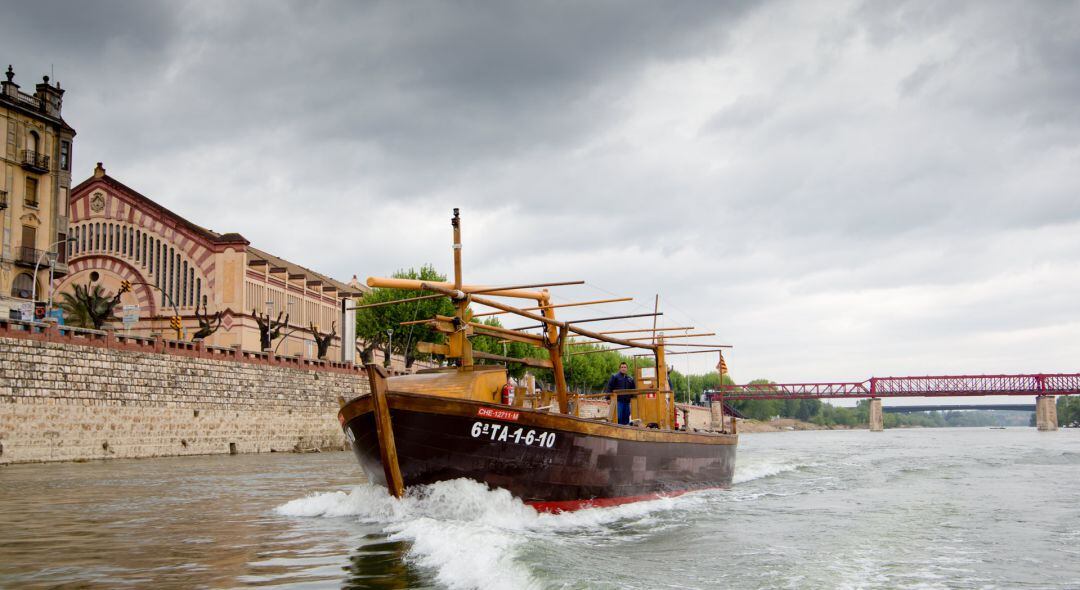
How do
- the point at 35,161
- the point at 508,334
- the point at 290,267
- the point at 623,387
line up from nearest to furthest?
1. the point at 508,334
2. the point at 623,387
3. the point at 35,161
4. the point at 290,267

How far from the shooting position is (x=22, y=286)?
157 feet

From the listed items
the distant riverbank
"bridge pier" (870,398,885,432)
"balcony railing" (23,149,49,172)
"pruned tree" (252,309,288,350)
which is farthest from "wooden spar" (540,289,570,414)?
the distant riverbank

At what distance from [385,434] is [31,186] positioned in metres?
43.1

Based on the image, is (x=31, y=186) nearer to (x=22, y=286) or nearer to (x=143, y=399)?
(x=22, y=286)

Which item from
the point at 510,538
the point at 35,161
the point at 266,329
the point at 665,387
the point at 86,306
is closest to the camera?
the point at 510,538

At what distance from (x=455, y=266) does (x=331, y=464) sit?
19.5 meters

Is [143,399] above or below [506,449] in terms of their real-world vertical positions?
above

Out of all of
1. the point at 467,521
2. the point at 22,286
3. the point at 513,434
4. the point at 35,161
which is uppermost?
the point at 35,161

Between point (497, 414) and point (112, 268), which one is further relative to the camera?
point (112, 268)

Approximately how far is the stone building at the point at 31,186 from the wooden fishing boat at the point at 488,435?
Answer: 36214mm

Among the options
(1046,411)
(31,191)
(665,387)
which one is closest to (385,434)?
(665,387)

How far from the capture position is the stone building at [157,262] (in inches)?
2267

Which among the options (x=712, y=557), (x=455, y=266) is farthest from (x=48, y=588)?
(x=455, y=266)

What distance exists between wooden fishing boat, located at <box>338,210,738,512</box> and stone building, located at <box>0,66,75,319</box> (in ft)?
119
